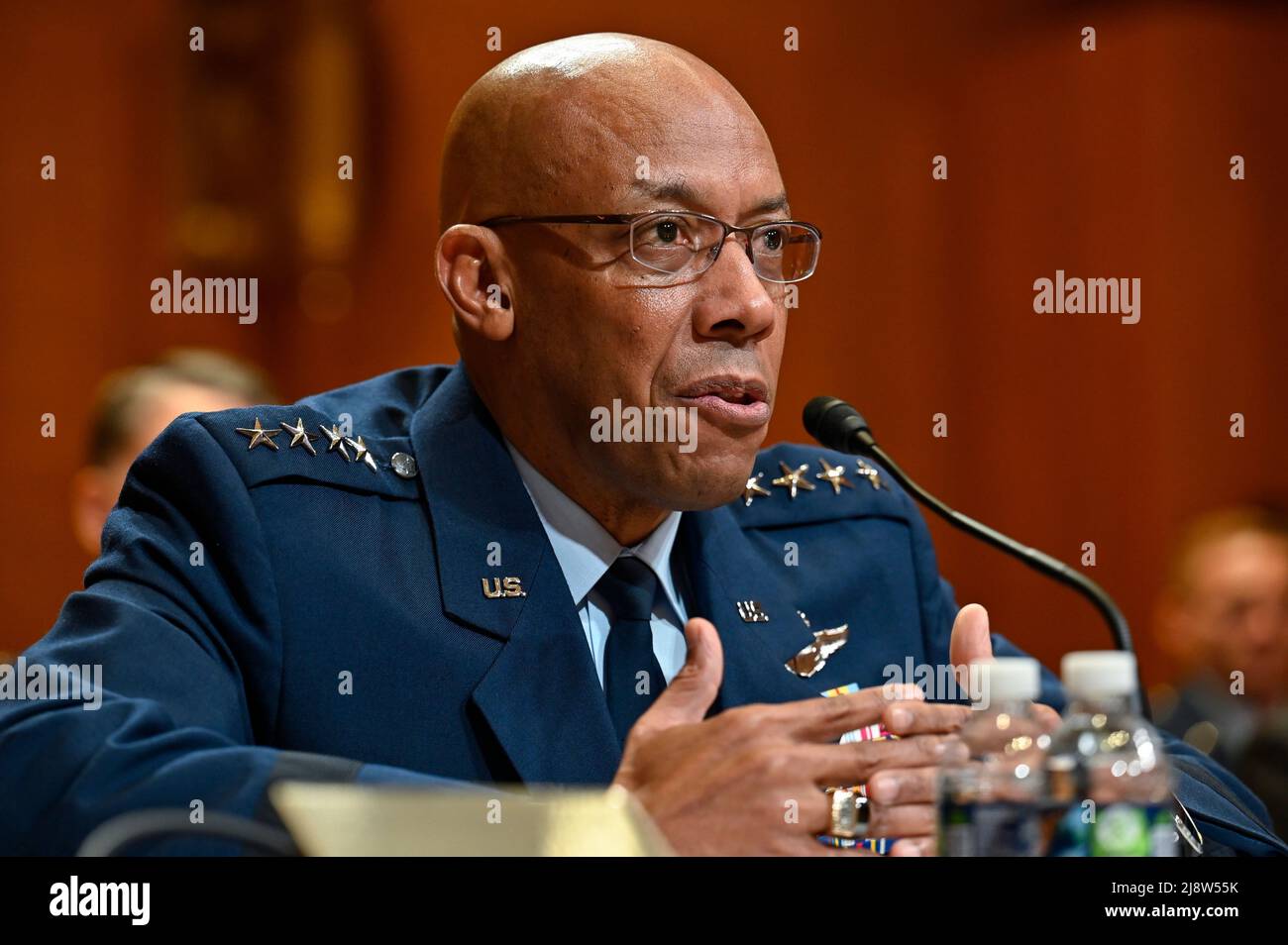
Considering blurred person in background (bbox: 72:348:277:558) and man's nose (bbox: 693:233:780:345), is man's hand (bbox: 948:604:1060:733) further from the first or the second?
blurred person in background (bbox: 72:348:277:558)

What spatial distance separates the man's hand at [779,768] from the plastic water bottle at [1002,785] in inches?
4.2

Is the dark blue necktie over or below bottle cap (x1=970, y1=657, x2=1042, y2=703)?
below

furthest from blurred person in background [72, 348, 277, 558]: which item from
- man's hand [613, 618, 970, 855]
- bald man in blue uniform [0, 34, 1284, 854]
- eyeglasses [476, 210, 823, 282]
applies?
man's hand [613, 618, 970, 855]

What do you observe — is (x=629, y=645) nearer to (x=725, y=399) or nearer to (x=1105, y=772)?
(x=725, y=399)

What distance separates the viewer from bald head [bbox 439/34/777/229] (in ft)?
5.79

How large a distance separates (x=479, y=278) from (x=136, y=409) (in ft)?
5.07

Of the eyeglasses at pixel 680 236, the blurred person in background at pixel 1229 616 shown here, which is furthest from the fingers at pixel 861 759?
the blurred person in background at pixel 1229 616

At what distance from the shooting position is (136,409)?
316cm

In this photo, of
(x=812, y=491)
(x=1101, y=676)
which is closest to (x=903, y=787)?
(x=1101, y=676)

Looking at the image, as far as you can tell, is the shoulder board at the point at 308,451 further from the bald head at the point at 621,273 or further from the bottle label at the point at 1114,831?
the bottle label at the point at 1114,831

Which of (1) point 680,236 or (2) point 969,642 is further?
(1) point 680,236

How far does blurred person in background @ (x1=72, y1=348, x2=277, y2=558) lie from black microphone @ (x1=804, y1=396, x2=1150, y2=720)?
1.69 m

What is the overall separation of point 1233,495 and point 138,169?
120 inches

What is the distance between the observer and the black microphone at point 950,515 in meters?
1.41
